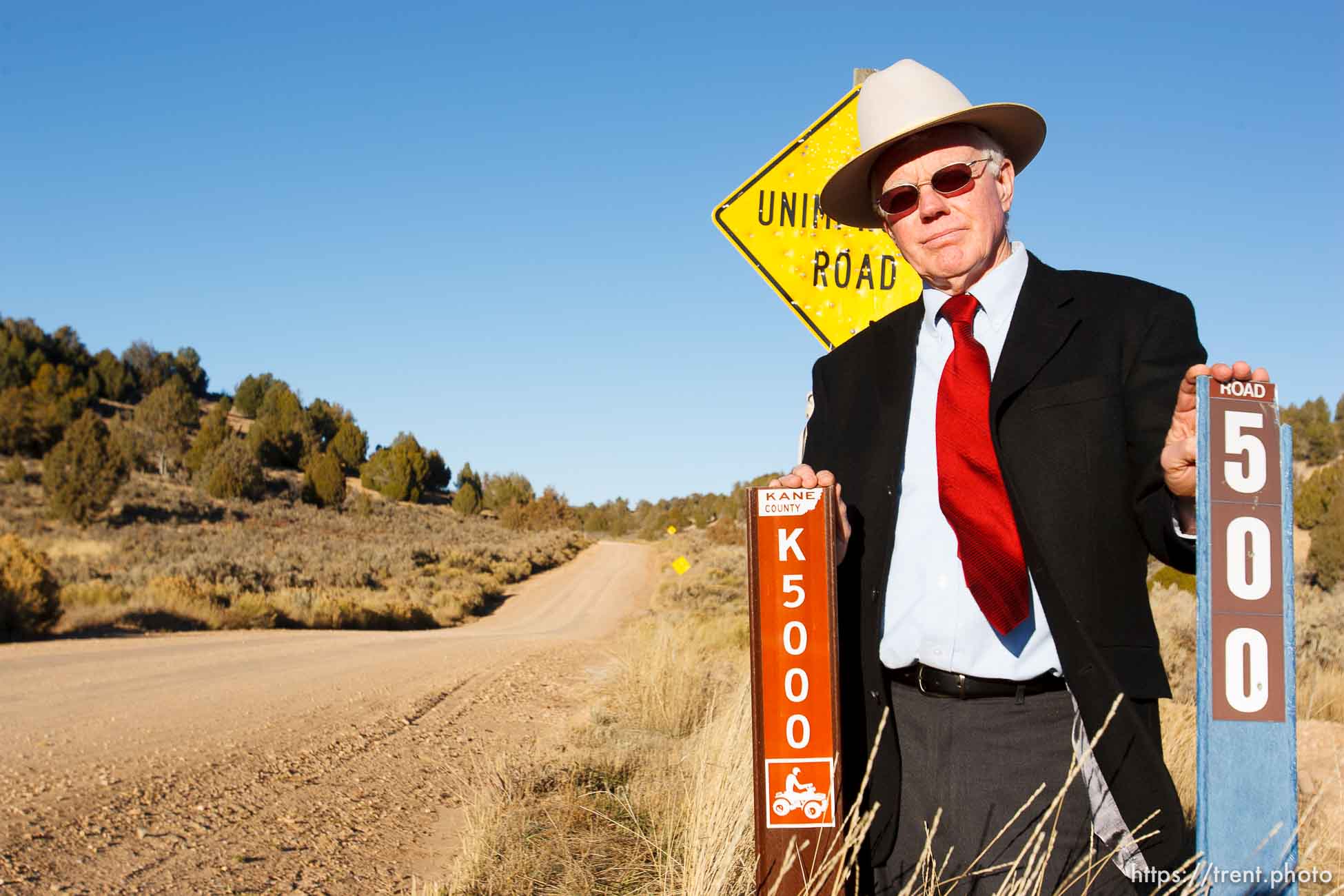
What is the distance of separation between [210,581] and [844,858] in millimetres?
20302

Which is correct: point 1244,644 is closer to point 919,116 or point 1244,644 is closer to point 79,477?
point 919,116

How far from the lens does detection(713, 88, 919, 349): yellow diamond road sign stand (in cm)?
478

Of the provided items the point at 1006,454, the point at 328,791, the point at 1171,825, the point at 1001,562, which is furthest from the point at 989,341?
the point at 328,791

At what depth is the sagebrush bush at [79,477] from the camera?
32219 mm

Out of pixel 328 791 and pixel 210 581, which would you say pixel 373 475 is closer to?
pixel 210 581

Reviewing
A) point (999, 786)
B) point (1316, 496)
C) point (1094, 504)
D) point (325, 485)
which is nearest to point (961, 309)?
point (1094, 504)

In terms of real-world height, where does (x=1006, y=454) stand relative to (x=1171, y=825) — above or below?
above

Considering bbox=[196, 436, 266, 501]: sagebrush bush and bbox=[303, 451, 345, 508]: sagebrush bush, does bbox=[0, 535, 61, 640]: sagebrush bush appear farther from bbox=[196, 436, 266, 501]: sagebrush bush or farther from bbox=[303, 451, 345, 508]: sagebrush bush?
bbox=[303, 451, 345, 508]: sagebrush bush

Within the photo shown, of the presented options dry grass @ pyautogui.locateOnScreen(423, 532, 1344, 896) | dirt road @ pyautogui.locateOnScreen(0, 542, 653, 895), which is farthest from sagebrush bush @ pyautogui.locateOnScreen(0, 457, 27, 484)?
dry grass @ pyautogui.locateOnScreen(423, 532, 1344, 896)

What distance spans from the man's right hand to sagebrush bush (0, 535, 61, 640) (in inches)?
597

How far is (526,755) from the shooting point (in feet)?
22.6

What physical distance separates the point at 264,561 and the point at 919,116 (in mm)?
25316

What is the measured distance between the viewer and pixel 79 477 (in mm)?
32438

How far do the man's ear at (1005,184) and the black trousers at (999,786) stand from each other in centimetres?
119
